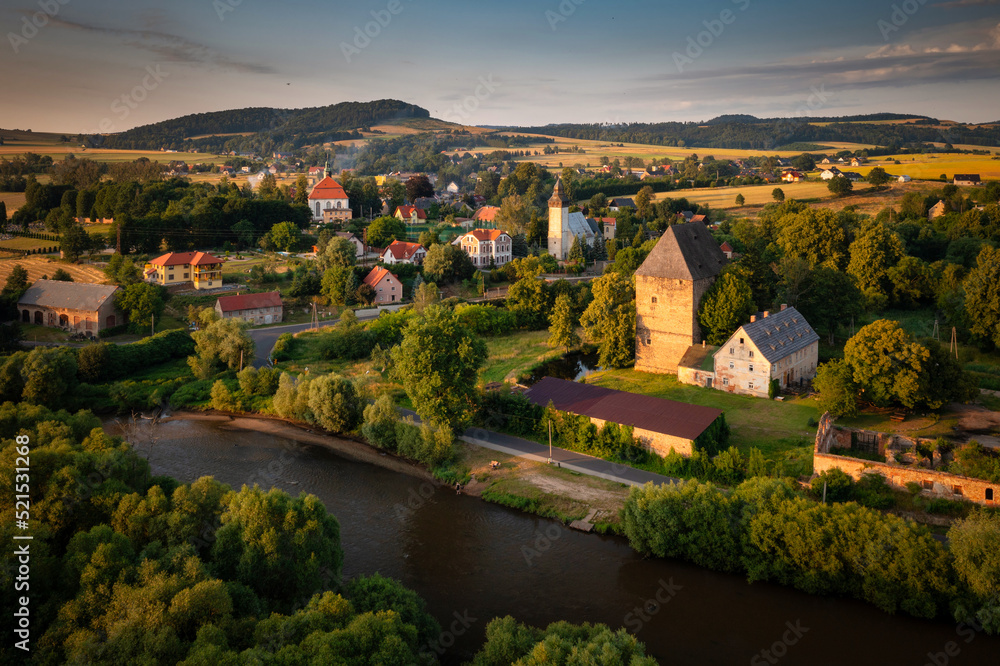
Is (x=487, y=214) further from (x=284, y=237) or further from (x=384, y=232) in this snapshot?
(x=284, y=237)

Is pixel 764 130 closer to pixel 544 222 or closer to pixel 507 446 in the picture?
pixel 544 222

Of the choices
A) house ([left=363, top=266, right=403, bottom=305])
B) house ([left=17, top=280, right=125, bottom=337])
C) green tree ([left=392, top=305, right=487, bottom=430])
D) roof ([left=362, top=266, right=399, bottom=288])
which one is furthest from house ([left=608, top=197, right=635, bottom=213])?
green tree ([left=392, top=305, right=487, bottom=430])

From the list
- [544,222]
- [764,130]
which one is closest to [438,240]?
[544,222]

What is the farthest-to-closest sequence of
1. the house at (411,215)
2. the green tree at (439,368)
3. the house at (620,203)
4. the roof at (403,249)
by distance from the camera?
1. the house at (620,203)
2. the house at (411,215)
3. the roof at (403,249)
4. the green tree at (439,368)

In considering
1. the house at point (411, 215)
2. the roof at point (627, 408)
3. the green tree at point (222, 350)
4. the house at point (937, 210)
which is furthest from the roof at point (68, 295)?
the house at point (937, 210)

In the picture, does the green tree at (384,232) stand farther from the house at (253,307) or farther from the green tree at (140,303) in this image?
the green tree at (140,303)

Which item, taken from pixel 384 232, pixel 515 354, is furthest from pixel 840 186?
pixel 515 354

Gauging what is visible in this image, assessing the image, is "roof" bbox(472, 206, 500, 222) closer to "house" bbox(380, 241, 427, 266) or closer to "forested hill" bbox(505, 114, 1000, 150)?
"house" bbox(380, 241, 427, 266)
